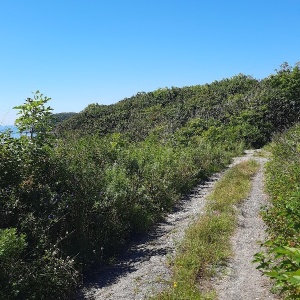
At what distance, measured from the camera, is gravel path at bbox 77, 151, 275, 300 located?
5.69 meters

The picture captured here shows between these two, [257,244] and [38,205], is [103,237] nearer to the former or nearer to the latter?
[38,205]

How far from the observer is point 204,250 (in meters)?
6.82

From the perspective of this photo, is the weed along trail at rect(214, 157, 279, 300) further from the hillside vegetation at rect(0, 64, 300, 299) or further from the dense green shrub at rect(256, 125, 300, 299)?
the hillside vegetation at rect(0, 64, 300, 299)

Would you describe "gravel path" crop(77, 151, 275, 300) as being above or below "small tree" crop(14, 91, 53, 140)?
below

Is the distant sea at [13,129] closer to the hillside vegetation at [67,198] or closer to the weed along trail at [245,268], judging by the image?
the hillside vegetation at [67,198]

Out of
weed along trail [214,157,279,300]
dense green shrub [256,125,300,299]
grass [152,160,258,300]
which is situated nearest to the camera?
dense green shrub [256,125,300,299]

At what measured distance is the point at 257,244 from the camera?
7.28 m

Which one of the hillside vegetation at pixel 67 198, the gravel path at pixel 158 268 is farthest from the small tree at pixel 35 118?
the gravel path at pixel 158 268

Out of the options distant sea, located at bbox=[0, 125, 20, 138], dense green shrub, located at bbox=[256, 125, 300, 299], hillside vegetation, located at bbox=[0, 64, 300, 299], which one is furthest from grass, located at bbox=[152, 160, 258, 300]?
distant sea, located at bbox=[0, 125, 20, 138]

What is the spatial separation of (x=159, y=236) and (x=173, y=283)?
279 cm

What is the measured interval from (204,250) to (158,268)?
3.34 ft

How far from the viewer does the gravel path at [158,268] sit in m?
5.69

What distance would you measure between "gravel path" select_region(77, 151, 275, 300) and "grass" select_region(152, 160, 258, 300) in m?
0.22

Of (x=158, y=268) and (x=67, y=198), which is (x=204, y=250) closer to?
(x=158, y=268)
